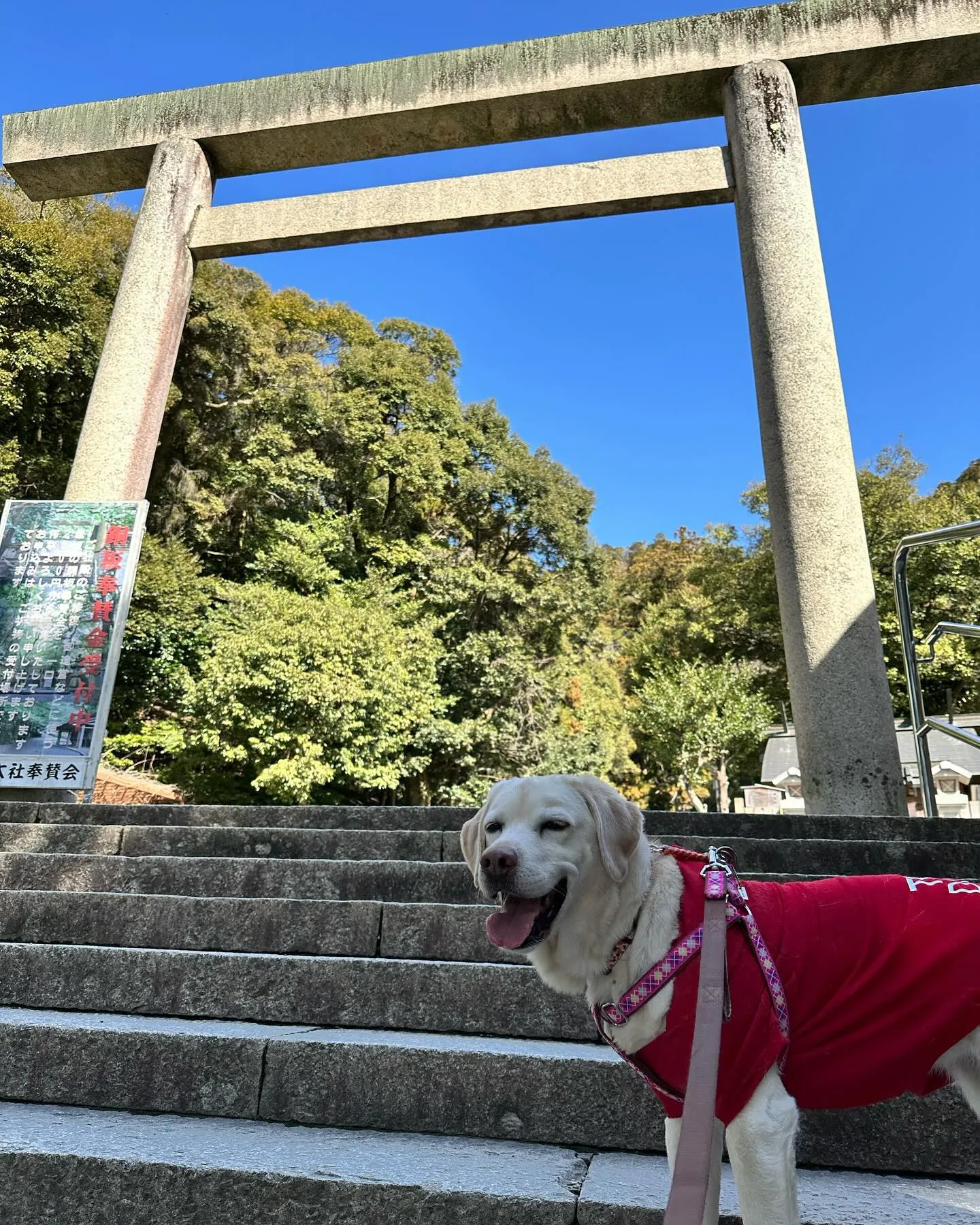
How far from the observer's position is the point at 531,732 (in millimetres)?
19781

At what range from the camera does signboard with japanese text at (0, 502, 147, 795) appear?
19.0 ft

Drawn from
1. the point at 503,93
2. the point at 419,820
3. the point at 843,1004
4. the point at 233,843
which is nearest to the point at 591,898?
the point at 843,1004

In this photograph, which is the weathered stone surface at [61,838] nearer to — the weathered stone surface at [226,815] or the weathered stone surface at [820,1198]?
the weathered stone surface at [226,815]

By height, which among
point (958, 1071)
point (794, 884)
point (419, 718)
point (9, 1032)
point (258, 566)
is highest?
point (258, 566)

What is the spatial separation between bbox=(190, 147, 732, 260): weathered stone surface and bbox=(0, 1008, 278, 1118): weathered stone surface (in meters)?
7.27

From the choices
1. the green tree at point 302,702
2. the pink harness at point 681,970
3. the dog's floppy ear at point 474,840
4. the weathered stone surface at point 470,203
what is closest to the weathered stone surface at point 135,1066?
the dog's floppy ear at point 474,840

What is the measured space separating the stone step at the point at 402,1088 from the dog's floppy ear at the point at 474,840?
629mm

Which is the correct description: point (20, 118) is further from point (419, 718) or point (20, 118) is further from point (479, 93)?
point (419, 718)

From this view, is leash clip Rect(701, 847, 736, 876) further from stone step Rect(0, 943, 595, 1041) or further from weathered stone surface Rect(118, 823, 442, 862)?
weathered stone surface Rect(118, 823, 442, 862)

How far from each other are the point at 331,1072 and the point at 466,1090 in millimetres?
437

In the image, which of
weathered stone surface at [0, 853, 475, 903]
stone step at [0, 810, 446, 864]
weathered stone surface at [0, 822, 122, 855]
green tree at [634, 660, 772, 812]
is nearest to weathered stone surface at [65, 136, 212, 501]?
weathered stone surface at [0, 822, 122, 855]

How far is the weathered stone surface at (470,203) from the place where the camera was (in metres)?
7.26

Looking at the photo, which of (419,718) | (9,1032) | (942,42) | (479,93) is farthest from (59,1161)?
(419,718)

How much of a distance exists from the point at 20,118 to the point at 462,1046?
10.2 meters
